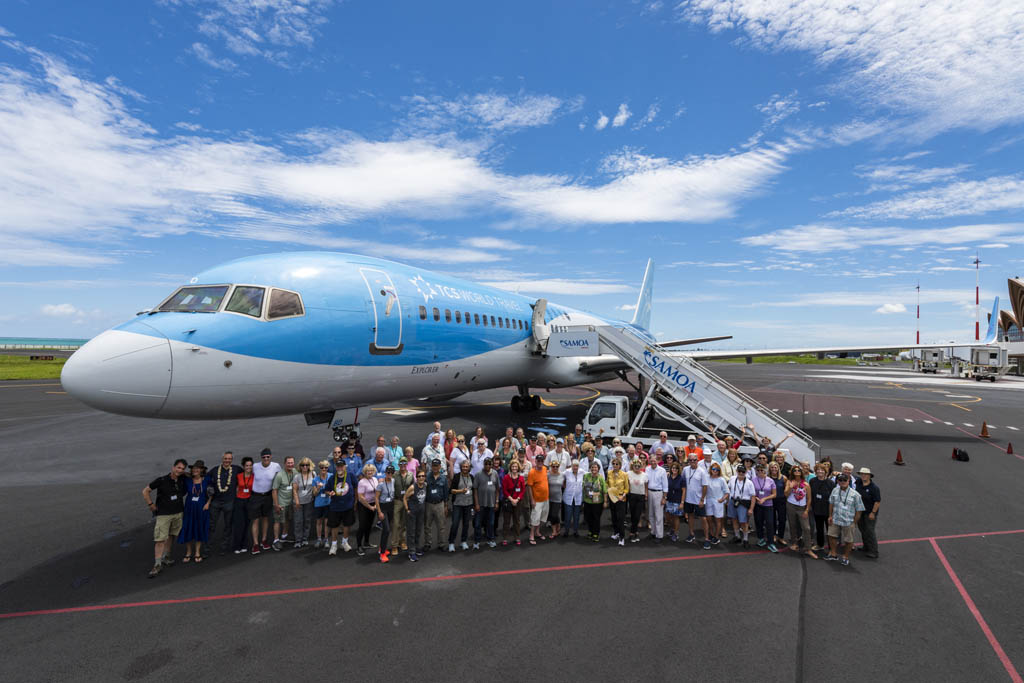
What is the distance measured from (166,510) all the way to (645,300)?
1381 inches

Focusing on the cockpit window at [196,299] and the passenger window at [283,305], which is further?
the passenger window at [283,305]

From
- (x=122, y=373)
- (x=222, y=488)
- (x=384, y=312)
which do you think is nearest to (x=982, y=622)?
(x=384, y=312)

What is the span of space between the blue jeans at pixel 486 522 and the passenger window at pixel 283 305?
5.35 meters

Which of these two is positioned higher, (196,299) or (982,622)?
(196,299)

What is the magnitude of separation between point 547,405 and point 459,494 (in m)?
21.6

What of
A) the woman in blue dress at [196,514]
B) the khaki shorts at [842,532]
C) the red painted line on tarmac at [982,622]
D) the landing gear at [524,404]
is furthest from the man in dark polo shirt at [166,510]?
the landing gear at [524,404]

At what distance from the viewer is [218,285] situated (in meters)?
9.45

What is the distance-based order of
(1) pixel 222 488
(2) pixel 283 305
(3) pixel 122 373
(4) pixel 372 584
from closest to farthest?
(3) pixel 122 373 → (4) pixel 372 584 → (1) pixel 222 488 → (2) pixel 283 305

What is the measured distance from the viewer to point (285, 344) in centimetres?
943

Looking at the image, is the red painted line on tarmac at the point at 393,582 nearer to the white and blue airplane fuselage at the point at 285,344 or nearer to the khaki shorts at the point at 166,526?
the khaki shorts at the point at 166,526

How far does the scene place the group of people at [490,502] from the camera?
8.78 m

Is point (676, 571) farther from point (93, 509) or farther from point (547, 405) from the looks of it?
point (547, 405)

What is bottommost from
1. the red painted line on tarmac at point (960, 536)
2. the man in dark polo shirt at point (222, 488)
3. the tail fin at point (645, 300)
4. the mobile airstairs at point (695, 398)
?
the red painted line on tarmac at point (960, 536)

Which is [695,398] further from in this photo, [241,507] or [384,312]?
[241,507]
